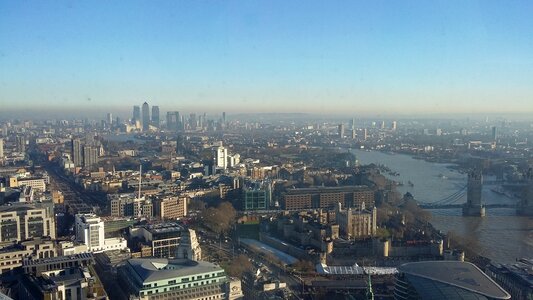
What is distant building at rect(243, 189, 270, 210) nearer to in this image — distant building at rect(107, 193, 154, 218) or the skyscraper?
distant building at rect(107, 193, 154, 218)

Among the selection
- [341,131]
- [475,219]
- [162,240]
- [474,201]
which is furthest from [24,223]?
[341,131]

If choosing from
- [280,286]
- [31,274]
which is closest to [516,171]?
[280,286]

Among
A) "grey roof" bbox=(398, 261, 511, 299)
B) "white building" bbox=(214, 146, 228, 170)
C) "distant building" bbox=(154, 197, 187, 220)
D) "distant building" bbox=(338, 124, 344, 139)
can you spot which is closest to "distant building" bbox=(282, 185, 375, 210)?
"distant building" bbox=(154, 197, 187, 220)

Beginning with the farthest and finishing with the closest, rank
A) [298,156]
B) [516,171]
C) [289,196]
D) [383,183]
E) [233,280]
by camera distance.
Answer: [298,156] → [516,171] → [383,183] → [289,196] → [233,280]

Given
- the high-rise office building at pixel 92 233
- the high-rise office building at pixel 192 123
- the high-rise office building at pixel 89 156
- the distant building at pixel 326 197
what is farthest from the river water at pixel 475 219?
the high-rise office building at pixel 192 123

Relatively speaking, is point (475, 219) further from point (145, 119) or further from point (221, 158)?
point (145, 119)

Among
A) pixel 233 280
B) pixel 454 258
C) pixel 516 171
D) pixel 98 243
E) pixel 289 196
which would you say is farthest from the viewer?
pixel 516 171

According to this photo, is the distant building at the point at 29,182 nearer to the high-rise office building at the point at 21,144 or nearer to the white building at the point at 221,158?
the white building at the point at 221,158

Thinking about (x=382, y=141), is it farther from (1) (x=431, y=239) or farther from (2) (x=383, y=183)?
(1) (x=431, y=239)
